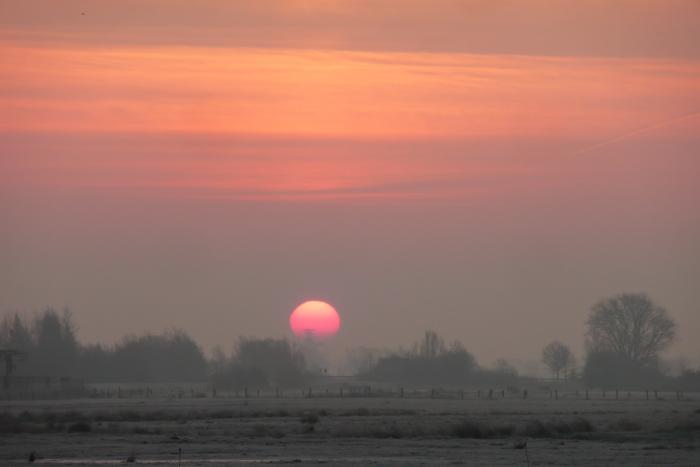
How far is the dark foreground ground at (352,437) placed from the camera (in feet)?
141

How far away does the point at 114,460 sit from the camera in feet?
140

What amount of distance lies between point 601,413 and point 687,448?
31317 millimetres

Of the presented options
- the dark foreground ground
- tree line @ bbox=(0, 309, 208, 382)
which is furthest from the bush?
tree line @ bbox=(0, 309, 208, 382)

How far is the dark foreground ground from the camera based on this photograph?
43.1 metres

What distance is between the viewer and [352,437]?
2179 inches

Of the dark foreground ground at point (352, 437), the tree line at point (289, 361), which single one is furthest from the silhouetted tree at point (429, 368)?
the dark foreground ground at point (352, 437)

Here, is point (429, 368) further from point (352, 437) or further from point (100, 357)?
point (352, 437)

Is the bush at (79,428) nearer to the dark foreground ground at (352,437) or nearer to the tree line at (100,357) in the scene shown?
the dark foreground ground at (352,437)

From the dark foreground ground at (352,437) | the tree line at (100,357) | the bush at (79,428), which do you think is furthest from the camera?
the tree line at (100,357)

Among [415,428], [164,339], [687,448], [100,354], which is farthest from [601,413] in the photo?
[164,339]

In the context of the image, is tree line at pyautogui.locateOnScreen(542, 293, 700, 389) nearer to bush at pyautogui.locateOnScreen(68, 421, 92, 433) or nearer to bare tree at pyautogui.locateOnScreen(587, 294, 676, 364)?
bare tree at pyautogui.locateOnScreen(587, 294, 676, 364)

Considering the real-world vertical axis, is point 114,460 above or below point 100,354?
below

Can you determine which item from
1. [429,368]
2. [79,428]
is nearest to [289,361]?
[429,368]

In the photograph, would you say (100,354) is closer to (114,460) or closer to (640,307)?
(640,307)
